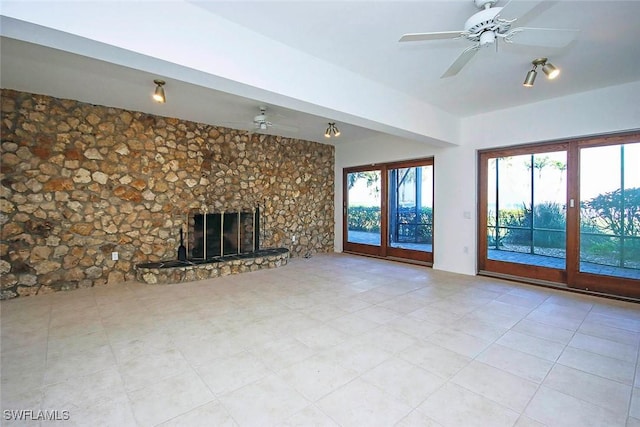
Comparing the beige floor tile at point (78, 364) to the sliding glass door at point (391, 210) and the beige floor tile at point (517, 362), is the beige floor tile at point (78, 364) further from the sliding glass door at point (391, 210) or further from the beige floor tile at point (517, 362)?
the sliding glass door at point (391, 210)

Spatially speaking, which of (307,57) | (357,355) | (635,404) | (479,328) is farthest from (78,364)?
(635,404)

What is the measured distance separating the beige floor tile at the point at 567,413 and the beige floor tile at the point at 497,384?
60mm

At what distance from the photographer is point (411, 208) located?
634 centimetres

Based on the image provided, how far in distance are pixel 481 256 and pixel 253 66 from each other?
4672mm

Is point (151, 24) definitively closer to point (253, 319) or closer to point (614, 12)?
point (253, 319)

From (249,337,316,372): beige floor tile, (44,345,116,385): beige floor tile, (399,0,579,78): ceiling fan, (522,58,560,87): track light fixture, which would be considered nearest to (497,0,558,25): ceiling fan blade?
(399,0,579,78): ceiling fan

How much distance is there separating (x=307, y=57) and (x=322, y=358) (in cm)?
277

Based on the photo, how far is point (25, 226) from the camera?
399 centimetres

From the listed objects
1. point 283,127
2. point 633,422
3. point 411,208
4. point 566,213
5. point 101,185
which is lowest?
point 633,422

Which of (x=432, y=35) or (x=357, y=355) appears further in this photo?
(x=357, y=355)

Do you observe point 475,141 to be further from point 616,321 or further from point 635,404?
point 635,404

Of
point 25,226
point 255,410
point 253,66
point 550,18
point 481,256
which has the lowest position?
point 255,410

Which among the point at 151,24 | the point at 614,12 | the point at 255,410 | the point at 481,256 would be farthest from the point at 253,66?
the point at 481,256

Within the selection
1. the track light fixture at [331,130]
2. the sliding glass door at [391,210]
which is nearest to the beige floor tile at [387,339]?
the sliding glass door at [391,210]
